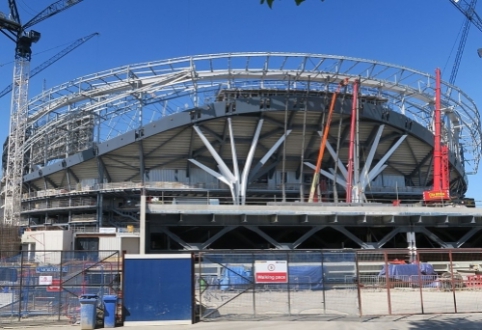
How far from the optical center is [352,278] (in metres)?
17.5

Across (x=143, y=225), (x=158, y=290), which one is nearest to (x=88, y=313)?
(x=158, y=290)

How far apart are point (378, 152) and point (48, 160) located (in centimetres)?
4885

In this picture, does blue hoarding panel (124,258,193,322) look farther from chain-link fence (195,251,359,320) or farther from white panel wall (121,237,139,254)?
white panel wall (121,237,139,254)

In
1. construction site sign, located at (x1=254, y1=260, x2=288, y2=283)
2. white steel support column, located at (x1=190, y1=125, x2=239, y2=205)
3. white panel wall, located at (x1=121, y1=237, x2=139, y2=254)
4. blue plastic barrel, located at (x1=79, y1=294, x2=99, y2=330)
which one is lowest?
blue plastic barrel, located at (x1=79, y1=294, x2=99, y2=330)

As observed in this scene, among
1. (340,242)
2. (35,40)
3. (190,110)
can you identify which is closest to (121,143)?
(190,110)

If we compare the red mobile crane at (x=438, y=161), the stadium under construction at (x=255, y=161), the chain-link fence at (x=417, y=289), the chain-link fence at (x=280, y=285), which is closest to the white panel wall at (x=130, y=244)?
the stadium under construction at (x=255, y=161)

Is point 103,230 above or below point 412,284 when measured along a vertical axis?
above

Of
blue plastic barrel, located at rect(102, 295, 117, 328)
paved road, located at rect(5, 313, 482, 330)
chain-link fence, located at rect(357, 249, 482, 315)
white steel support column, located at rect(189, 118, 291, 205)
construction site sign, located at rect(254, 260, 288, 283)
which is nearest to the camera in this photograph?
paved road, located at rect(5, 313, 482, 330)

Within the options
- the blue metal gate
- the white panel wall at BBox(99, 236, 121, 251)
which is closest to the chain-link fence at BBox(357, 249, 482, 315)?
the blue metal gate

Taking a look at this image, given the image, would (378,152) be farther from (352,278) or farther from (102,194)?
(352,278)

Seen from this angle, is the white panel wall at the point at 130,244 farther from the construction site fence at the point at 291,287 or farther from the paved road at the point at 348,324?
the paved road at the point at 348,324

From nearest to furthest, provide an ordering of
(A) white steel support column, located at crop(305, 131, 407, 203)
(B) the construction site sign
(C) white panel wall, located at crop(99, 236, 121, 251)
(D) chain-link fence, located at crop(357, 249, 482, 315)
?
(B) the construction site sign → (D) chain-link fence, located at crop(357, 249, 482, 315) → (C) white panel wall, located at crop(99, 236, 121, 251) → (A) white steel support column, located at crop(305, 131, 407, 203)

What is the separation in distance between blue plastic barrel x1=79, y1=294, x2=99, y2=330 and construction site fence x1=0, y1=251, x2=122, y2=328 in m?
0.58

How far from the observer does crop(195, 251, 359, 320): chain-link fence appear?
16.4 meters
